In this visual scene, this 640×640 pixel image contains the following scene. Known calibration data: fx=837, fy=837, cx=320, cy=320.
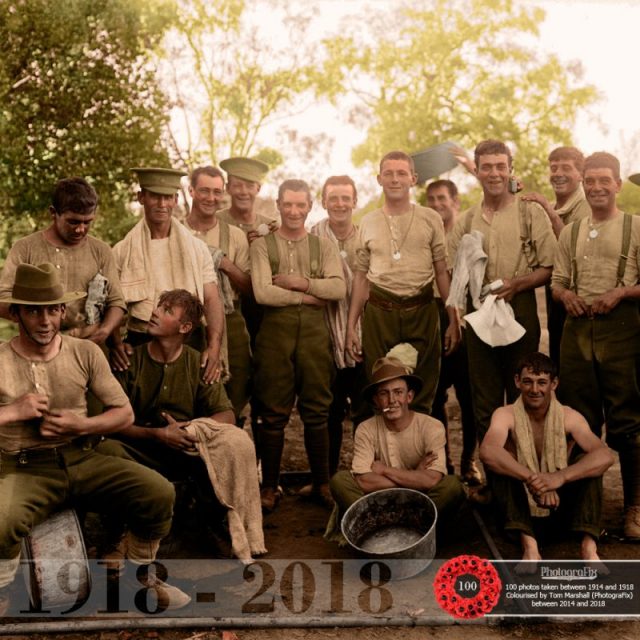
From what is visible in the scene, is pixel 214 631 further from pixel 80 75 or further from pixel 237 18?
pixel 237 18

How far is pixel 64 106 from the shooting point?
41.1 ft

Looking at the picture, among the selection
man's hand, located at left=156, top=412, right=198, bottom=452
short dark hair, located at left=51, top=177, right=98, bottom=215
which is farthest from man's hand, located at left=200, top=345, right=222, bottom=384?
short dark hair, located at left=51, top=177, right=98, bottom=215

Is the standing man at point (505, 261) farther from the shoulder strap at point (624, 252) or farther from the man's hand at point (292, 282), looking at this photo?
the man's hand at point (292, 282)

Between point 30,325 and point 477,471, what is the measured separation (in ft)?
12.4

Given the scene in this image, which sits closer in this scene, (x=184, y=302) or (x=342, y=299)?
(x=184, y=302)

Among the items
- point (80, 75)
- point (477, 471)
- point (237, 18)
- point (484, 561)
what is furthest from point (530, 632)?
point (237, 18)

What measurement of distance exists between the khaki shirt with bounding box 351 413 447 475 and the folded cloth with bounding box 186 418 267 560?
0.68 metres

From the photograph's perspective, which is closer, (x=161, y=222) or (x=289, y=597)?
(x=289, y=597)

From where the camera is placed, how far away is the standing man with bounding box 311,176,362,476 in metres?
6.13

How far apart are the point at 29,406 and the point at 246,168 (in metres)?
2.91

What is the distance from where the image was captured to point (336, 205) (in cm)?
630

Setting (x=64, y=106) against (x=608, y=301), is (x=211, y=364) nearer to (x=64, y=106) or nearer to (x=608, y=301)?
(x=608, y=301)

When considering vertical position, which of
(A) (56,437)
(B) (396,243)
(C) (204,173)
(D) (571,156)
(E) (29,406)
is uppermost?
(D) (571,156)

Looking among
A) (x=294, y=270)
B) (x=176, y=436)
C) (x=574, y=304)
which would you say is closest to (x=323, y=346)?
(x=294, y=270)
